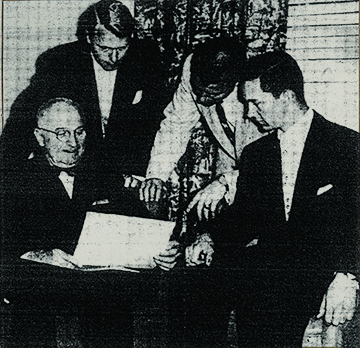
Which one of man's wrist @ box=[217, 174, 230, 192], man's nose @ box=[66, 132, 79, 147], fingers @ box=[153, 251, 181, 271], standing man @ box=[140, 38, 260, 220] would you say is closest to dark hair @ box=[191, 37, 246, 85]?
standing man @ box=[140, 38, 260, 220]

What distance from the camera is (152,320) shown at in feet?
10.7

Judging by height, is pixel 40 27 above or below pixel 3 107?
above

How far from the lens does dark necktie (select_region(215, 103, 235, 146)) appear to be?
3.28 meters

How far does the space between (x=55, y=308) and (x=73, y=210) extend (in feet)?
2.01

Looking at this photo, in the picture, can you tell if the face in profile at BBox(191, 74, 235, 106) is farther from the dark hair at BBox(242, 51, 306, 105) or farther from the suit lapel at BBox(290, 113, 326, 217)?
the suit lapel at BBox(290, 113, 326, 217)

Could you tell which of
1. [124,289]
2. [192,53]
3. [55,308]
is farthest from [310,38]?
[55,308]

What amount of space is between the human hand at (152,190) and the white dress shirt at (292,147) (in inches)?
29.4

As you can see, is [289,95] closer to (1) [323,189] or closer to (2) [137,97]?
(1) [323,189]

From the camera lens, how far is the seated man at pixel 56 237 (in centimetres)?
327

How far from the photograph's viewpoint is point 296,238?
3205mm

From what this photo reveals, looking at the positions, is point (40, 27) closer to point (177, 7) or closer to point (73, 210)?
point (177, 7)

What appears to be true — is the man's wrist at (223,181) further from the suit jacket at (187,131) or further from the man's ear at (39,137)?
the man's ear at (39,137)

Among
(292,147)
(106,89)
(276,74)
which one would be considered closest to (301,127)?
(292,147)

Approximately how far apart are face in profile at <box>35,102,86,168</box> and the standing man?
47 centimetres
